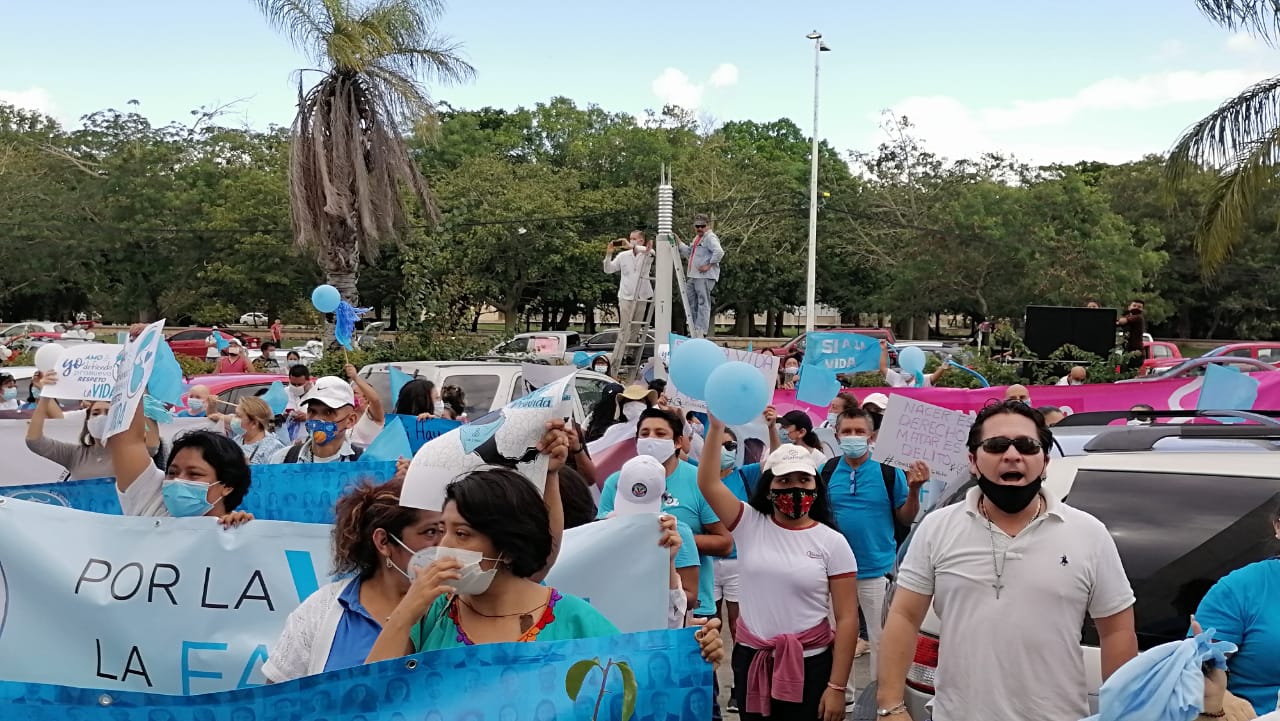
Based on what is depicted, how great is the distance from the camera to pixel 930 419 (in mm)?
6828

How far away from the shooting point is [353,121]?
75.0ft

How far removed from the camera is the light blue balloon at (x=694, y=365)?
552cm

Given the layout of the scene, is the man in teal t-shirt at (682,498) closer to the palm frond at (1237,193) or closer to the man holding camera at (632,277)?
the man holding camera at (632,277)

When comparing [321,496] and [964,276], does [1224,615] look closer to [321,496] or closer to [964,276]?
[321,496]

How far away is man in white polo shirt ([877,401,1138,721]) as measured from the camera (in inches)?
136

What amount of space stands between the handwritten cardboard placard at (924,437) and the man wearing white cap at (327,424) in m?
2.96

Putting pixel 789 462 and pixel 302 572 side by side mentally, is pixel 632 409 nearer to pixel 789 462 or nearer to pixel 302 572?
pixel 789 462

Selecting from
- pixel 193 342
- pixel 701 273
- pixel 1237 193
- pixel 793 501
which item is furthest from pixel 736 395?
pixel 193 342

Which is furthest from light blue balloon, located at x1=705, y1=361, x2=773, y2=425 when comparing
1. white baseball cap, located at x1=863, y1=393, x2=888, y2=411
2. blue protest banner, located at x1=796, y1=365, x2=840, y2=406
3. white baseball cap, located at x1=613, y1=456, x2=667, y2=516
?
blue protest banner, located at x1=796, y1=365, x2=840, y2=406

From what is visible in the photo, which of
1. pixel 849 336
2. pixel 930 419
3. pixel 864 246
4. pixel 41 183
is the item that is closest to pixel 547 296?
pixel 864 246

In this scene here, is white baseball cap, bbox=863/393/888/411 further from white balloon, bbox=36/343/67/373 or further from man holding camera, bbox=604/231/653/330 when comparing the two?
man holding camera, bbox=604/231/653/330

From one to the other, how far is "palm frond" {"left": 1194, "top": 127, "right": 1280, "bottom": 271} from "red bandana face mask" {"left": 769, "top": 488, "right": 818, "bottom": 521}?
1333 centimetres

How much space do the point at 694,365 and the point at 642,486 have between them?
659 millimetres

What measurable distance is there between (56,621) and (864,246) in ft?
150
